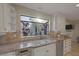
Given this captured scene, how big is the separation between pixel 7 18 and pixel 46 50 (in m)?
0.64

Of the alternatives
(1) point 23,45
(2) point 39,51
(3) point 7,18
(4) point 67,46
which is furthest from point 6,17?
(4) point 67,46

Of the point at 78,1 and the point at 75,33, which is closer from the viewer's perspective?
the point at 78,1

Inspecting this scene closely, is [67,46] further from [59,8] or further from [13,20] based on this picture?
[13,20]

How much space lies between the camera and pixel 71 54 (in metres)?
1.53

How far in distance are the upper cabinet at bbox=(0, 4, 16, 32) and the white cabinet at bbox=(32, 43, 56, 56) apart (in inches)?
15.3

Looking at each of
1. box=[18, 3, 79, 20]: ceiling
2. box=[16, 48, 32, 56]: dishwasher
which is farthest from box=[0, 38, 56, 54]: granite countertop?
box=[18, 3, 79, 20]: ceiling

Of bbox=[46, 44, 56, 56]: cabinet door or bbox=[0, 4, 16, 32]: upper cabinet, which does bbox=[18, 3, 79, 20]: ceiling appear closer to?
bbox=[0, 4, 16, 32]: upper cabinet

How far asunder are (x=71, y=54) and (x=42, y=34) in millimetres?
451

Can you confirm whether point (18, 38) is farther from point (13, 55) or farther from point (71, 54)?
point (71, 54)

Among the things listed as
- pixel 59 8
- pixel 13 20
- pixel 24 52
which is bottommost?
pixel 24 52

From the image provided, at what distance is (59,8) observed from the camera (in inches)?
59.3

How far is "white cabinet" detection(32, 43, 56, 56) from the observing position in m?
1.51

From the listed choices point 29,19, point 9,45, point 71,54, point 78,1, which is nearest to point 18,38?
point 9,45

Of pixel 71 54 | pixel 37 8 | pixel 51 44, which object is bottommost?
pixel 71 54
